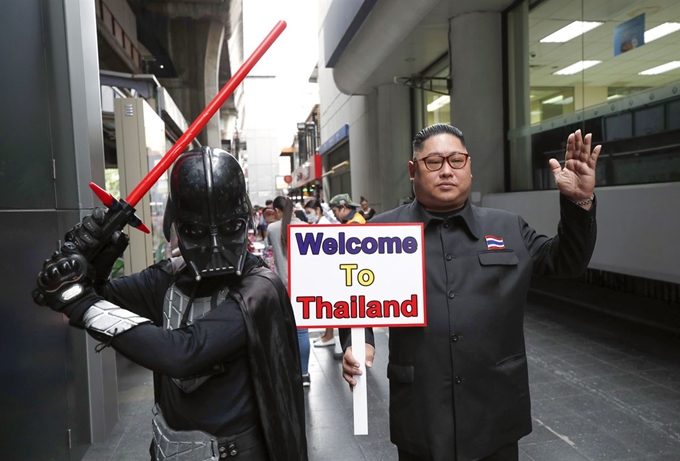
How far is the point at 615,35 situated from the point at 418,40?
4.90 metres

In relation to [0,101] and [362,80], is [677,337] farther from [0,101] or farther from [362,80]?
[362,80]

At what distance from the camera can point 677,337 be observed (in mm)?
6094

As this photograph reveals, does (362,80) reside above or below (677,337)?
above

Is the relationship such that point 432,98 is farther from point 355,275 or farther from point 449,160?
point 355,275

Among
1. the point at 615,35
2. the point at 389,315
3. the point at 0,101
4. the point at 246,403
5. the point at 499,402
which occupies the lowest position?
the point at 499,402

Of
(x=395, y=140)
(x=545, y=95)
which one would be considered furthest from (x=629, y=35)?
(x=395, y=140)

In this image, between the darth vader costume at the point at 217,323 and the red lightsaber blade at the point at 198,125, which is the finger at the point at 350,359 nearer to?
the darth vader costume at the point at 217,323

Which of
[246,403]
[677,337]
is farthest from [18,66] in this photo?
[677,337]

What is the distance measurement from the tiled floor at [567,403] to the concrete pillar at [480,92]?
13.1 feet

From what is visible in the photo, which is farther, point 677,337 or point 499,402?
point 677,337

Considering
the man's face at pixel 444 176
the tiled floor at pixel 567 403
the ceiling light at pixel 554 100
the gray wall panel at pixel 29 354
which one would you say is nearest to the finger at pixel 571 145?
the man's face at pixel 444 176

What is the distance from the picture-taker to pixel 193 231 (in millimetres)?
1513

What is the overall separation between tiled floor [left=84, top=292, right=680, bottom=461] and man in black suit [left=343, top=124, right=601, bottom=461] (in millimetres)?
1914

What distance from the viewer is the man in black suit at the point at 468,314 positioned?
73.4 inches
